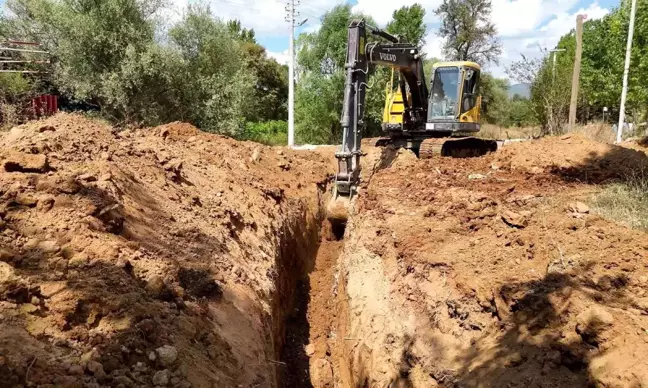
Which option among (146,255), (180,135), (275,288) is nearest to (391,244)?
(275,288)

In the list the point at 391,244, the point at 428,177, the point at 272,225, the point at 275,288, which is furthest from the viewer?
the point at 428,177

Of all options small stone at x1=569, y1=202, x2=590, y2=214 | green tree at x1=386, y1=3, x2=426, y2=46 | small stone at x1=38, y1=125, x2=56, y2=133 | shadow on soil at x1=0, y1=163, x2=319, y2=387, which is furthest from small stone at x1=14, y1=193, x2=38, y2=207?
green tree at x1=386, y1=3, x2=426, y2=46

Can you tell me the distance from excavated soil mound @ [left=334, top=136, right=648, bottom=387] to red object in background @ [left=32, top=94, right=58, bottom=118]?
1192 cm

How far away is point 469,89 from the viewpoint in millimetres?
12469

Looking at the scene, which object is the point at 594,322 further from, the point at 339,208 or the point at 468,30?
the point at 468,30

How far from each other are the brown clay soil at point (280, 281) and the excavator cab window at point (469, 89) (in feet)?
12.9

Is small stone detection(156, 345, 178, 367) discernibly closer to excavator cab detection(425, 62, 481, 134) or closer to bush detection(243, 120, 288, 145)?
excavator cab detection(425, 62, 481, 134)

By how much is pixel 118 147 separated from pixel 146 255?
310 centimetres

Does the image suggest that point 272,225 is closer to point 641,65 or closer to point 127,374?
point 127,374

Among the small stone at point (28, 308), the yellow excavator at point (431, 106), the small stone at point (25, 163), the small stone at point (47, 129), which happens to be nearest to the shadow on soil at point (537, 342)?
the small stone at point (28, 308)

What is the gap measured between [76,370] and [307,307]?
17.1 ft

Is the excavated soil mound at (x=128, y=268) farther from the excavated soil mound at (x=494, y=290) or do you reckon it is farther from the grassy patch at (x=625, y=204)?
the grassy patch at (x=625, y=204)

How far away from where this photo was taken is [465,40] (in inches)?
1478

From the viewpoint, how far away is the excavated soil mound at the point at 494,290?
12.6 ft
